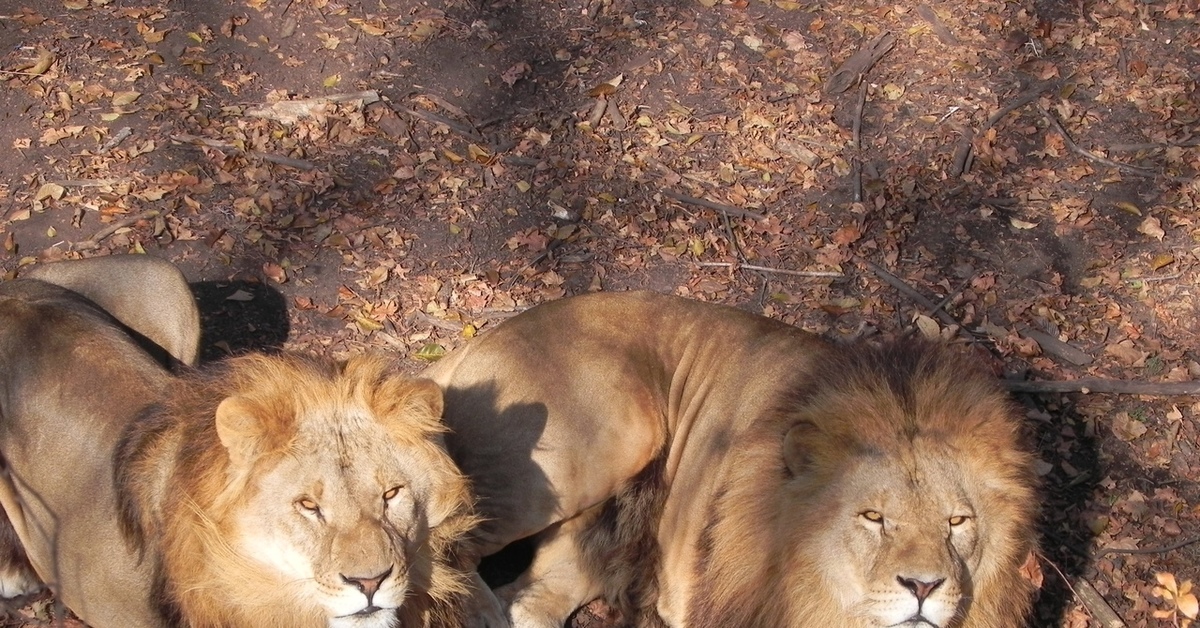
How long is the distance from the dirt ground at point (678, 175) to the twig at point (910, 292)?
17 mm

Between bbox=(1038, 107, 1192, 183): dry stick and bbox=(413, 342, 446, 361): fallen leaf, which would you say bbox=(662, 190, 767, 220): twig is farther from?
bbox=(1038, 107, 1192, 183): dry stick

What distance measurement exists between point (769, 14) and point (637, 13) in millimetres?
875

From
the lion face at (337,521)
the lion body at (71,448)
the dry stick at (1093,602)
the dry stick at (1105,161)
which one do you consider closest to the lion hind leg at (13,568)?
the lion body at (71,448)

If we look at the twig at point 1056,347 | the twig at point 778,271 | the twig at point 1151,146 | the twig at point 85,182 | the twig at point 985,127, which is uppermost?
the twig at point 85,182

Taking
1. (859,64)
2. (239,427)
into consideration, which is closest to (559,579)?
(239,427)

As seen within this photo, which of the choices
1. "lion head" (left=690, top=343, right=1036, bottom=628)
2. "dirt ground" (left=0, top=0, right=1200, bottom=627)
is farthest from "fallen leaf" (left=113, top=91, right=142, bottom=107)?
"lion head" (left=690, top=343, right=1036, bottom=628)

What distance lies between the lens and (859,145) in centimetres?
707

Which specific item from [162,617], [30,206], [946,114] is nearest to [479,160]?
[30,206]

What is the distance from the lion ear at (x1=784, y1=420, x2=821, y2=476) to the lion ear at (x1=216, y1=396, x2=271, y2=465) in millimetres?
1554

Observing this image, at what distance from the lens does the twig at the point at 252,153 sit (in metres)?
6.60

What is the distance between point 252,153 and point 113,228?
34.9 inches

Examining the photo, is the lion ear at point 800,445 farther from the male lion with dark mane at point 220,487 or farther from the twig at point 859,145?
the twig at point 859,145

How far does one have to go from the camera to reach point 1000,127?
23.7 feet

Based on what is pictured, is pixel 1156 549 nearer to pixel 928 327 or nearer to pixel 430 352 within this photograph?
pixel 928 327
